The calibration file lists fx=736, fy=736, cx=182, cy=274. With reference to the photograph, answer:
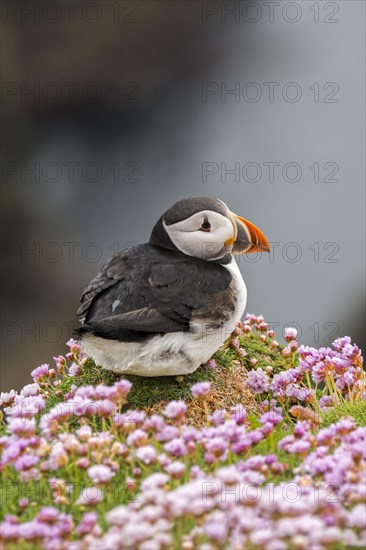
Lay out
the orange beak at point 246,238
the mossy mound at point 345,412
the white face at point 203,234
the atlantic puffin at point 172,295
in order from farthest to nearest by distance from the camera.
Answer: the orange beak at point 246,238 → the white face at point 203,234 → the mossy mound at point 345,412 → the atlantic puffin at point 172,295

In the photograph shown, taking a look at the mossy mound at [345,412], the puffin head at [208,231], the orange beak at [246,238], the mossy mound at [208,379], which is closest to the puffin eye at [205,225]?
the puffin head at [208,231]

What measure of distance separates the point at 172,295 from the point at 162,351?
0.38 m

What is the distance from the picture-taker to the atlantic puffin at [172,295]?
481 centimetres

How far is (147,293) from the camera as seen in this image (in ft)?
16.1

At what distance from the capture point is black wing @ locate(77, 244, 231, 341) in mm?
4680

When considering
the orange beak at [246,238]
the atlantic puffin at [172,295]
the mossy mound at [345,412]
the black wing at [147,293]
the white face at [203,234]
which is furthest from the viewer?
the orange beak at [246,238]

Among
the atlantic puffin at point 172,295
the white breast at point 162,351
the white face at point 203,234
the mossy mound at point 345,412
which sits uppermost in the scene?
the white face at point 203,234

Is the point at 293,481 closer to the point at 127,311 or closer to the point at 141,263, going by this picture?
the point at 127,311

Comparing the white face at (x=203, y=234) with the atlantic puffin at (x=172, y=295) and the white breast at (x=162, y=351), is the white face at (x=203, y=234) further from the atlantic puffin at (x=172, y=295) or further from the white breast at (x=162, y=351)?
the white breast at (x=162, y=351)

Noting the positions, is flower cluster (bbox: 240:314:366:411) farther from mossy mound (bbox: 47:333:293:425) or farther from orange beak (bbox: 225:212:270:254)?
orange beak (bbox: 225:212:270:254)

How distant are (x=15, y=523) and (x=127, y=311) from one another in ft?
6.63

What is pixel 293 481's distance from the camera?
3.21 m

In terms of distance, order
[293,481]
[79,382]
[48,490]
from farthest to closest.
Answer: [79,382]
[48,490]
[293,481]

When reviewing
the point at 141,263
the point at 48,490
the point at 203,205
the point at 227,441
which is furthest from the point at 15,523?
the point at 203,205
